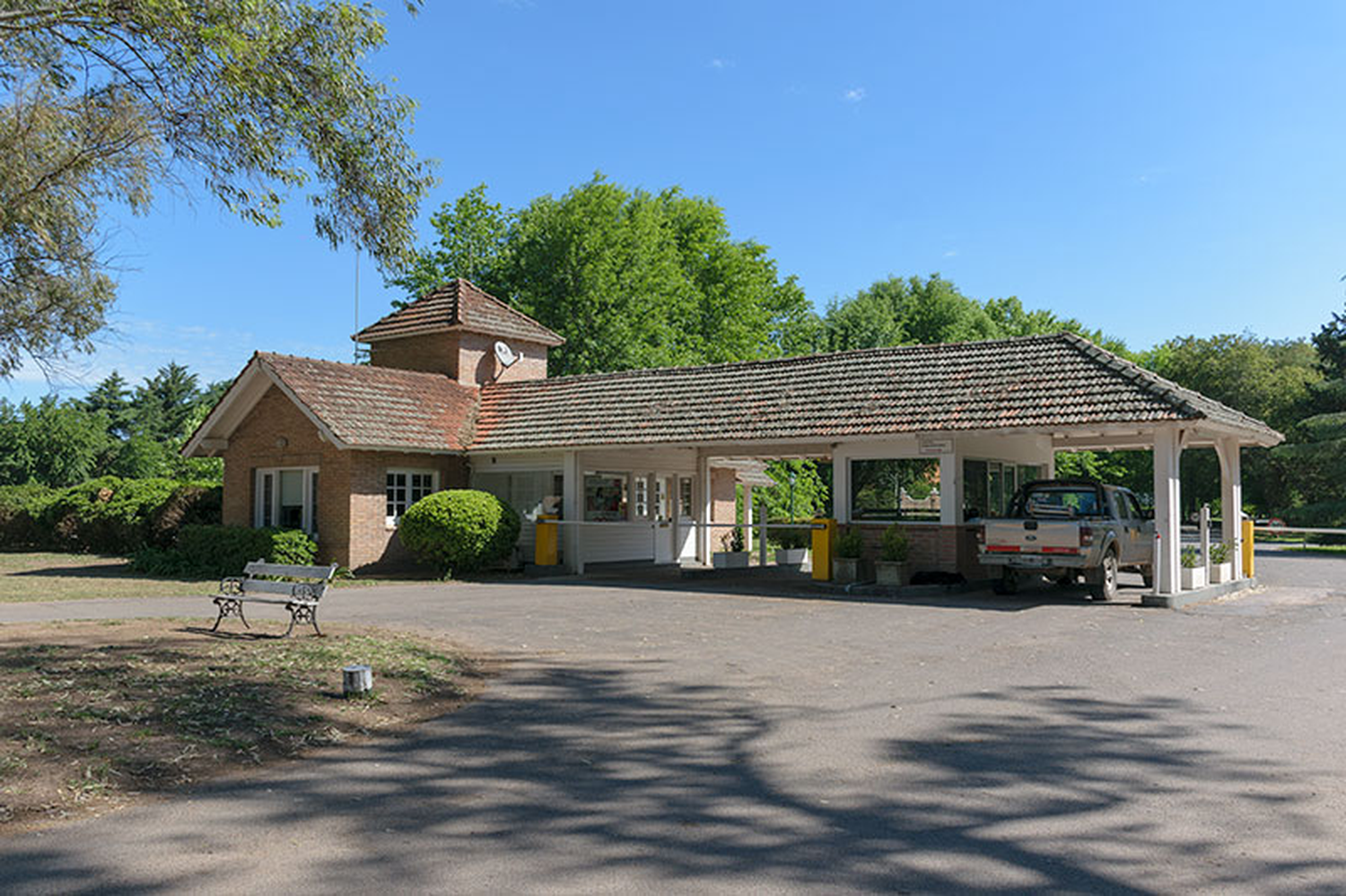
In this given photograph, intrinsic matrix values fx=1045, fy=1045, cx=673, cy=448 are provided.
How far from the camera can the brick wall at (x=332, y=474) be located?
2328 cm

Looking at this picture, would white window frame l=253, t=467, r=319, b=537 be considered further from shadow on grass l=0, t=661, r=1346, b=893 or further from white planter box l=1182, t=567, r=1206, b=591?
white planter box l=1182, t=567, r=1206, b=591

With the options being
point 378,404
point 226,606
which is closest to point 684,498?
point 378,404

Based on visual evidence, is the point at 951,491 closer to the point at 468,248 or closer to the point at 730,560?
the point at 730,560

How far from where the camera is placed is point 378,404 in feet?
81.0

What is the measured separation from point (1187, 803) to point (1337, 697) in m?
4.24

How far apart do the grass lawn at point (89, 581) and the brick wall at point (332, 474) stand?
0.96 metres

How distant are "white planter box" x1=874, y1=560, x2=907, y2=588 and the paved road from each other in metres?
7.39

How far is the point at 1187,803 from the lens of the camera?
237 inches

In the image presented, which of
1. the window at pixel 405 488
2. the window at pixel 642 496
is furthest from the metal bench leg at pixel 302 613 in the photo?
the window at pixel 642 496

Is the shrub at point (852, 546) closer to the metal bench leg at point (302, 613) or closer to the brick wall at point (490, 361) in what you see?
the metal bench leg at point (302, 613)

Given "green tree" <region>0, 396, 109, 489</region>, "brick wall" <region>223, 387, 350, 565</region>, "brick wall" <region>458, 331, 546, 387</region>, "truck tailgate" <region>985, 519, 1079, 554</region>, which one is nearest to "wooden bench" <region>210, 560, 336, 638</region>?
"brick wall" <region>223, 387, 350, 565</region>

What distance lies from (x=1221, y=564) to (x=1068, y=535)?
18.5 feet

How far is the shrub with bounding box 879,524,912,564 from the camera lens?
64.2ft

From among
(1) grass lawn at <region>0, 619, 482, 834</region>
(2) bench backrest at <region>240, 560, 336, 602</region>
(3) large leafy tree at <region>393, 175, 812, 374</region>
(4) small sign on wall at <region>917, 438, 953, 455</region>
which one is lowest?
(1) grass lawn at <region>0, 619, 482, 834</region>
